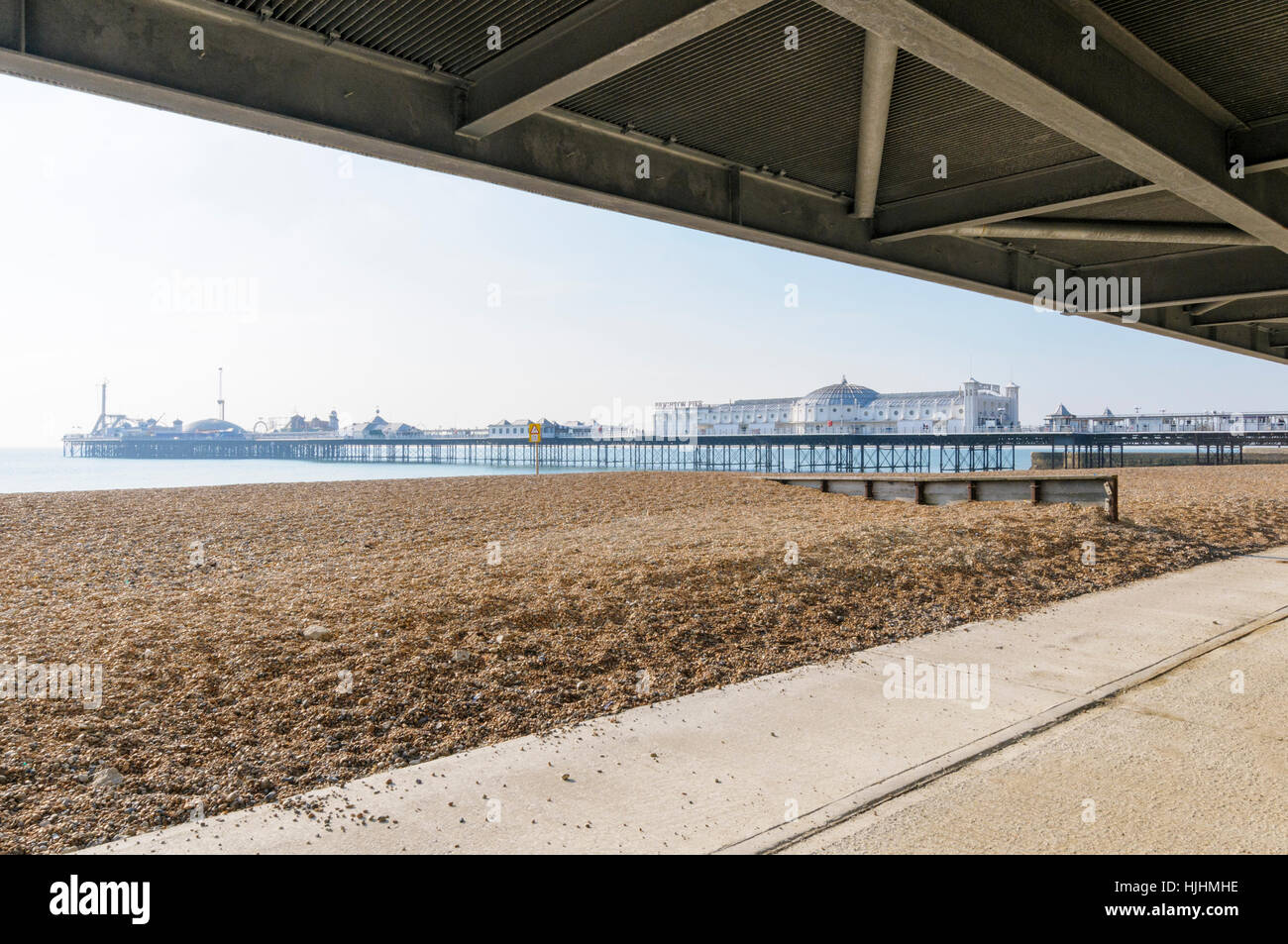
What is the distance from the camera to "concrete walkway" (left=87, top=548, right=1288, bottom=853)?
137 inches

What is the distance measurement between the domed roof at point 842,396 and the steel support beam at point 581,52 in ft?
524

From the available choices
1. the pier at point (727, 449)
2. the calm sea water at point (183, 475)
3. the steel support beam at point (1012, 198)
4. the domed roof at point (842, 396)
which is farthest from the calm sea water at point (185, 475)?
the domed roof at point (842, 396)

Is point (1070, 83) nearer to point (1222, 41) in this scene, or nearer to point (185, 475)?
point (1222, 41)

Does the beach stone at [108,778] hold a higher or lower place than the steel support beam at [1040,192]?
lower

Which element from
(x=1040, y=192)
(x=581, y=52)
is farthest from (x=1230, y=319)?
(x=581, y=52)

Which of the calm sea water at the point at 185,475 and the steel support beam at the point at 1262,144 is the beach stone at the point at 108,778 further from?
the calm sea water at the point at 185,475

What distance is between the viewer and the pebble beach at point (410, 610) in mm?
4301

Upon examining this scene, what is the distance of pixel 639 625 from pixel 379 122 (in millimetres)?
4979

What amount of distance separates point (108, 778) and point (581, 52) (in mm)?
5627

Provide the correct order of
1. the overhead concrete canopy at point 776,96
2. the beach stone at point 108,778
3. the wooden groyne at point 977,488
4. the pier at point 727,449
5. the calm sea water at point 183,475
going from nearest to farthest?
1. the beach stone at point 108,778
2. the overhead concrete canopy at point 776,96
3. the wooden groyne at point 977,488
4. the calm sea water at point 183,475
5. the pier at point 727,449

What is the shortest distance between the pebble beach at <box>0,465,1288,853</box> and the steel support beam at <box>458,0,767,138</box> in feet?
14.6

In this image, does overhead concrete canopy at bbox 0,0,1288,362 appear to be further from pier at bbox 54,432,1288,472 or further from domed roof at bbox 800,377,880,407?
domed roof at bbox 800,377,880,407

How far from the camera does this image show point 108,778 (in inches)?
156
